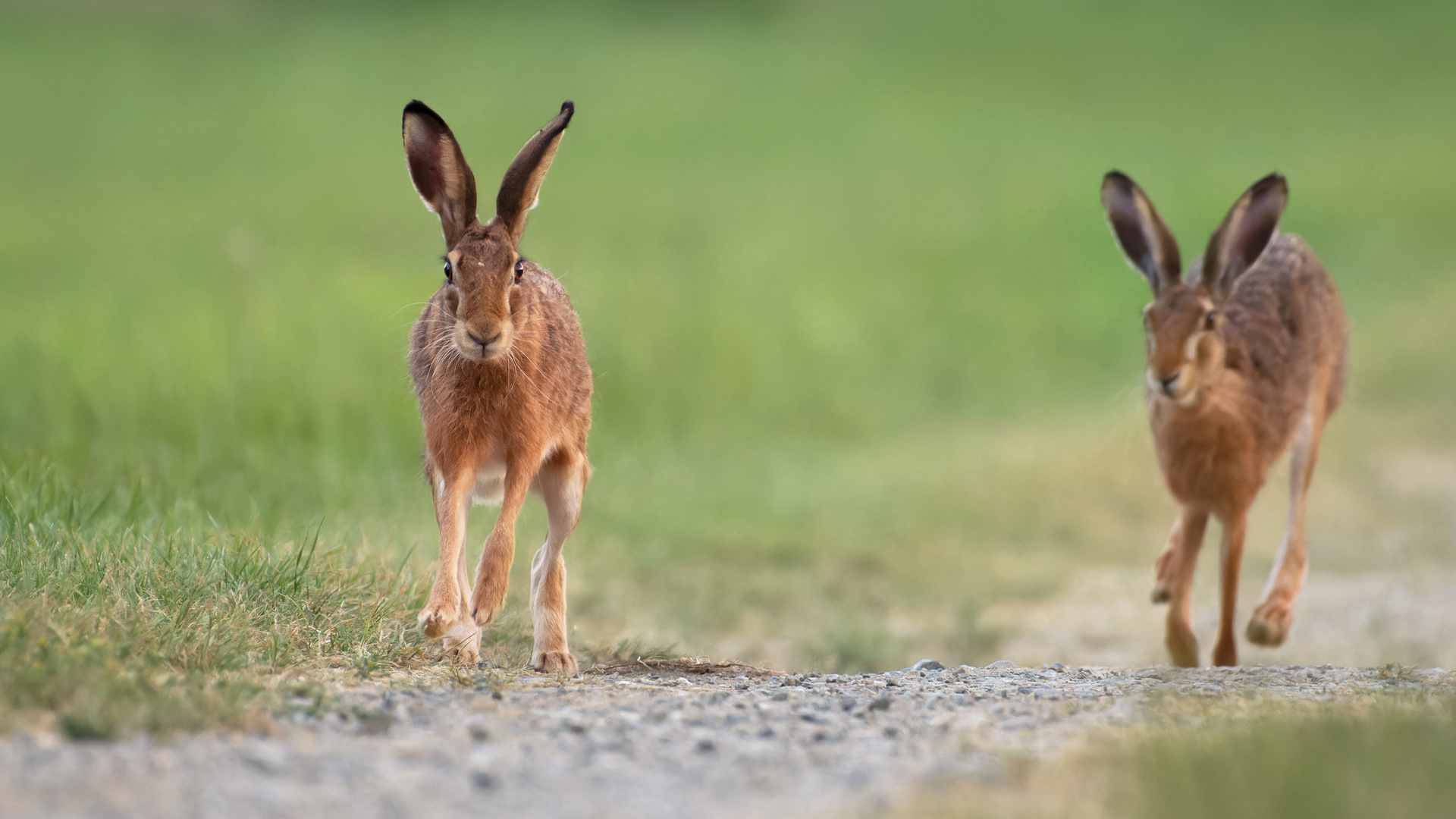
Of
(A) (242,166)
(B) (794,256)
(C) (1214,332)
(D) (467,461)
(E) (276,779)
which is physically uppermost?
(A) (242,166)

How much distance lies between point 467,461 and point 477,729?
78.4 inches

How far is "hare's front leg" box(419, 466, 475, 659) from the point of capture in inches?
232

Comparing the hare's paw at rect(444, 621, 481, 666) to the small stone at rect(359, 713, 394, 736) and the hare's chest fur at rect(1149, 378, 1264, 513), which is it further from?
the hare's chest fur at rect(1149, 378, 1264, 513)

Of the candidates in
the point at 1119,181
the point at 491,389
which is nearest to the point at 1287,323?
the point at 1119,181

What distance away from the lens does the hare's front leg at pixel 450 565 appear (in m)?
5.90

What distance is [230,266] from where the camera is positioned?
1673 centimetres

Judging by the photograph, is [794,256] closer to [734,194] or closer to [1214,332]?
[734,194]

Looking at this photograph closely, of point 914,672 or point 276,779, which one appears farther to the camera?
point 914,672

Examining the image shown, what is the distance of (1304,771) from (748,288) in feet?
50.0

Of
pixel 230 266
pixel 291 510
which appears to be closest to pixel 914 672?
pixel 291 510

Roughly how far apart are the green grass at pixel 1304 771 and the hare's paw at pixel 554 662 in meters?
2.79

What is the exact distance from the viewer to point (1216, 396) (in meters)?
8.30

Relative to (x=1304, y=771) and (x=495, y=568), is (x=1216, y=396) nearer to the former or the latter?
(x=495, y=568)

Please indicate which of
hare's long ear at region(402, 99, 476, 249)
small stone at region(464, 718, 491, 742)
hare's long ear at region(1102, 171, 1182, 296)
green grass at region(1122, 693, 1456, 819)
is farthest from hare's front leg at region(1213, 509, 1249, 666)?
small stone at region(464, 718, 491, 742)
